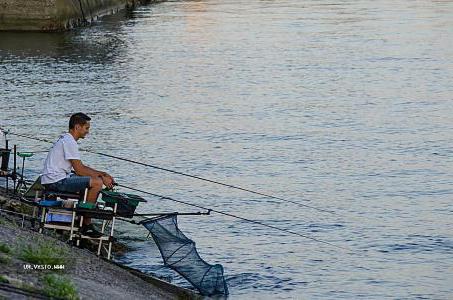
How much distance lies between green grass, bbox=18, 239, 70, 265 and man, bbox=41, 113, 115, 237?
1.16 m

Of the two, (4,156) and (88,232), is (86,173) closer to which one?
(88,232)

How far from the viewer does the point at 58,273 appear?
10859 mm

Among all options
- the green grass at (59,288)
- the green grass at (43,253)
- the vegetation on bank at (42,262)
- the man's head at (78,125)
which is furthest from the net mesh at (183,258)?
the green grass at (59,288)

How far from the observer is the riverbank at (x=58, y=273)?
389 inches

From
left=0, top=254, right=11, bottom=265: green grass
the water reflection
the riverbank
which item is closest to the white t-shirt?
the riverbank

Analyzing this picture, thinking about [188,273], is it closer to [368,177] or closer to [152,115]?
[368,177]

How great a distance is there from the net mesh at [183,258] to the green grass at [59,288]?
2873mm

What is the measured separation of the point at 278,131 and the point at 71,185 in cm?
1395

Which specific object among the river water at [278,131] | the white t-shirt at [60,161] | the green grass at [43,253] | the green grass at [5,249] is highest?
A: the white t-shirt at [60,161]

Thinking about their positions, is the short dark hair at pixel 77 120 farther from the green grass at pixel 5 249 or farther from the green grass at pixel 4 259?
the green grass at pixel 4 259

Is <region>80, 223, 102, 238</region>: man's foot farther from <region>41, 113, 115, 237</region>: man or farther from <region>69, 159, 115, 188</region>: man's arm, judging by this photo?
<region>69, 159, 115, 188</region>: man's arm

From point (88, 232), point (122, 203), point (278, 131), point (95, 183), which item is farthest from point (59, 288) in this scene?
point (278, 131)

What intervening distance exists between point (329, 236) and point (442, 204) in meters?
2.90

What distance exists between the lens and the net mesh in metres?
13.1
